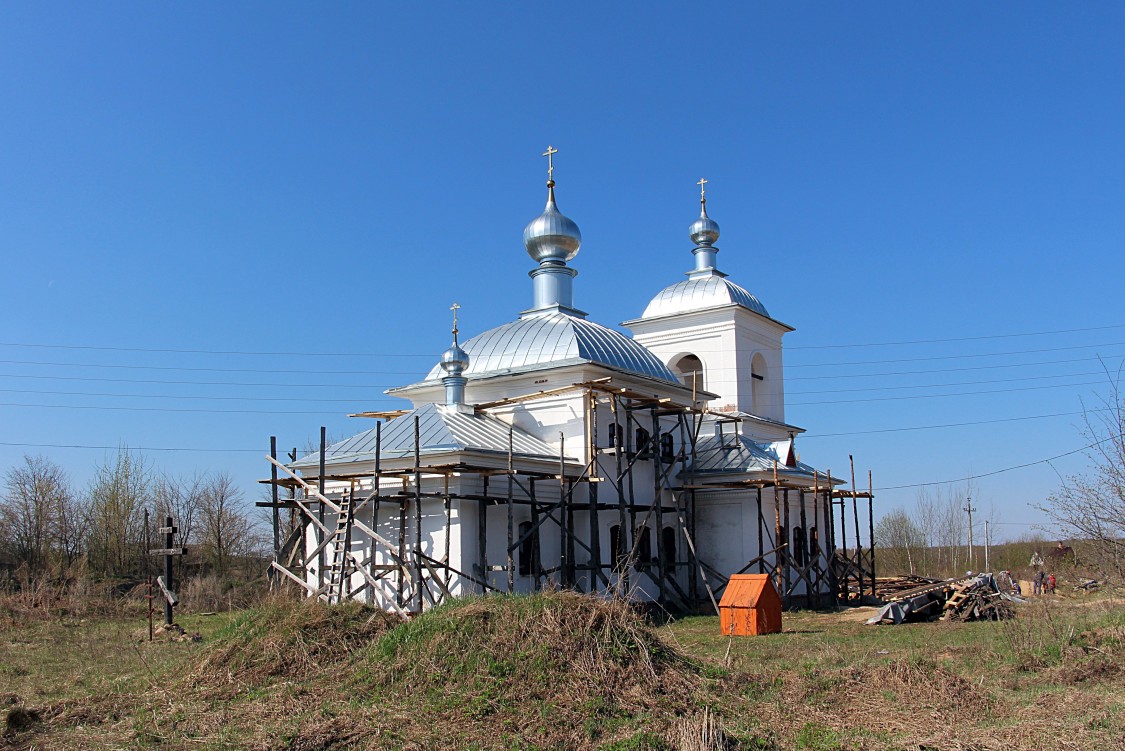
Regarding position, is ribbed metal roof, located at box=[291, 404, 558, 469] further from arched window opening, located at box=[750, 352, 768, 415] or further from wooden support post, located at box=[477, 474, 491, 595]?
arched window opening, located at box=[750, 352, 768, 415]

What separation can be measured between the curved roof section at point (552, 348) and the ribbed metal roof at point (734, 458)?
6.53 ft

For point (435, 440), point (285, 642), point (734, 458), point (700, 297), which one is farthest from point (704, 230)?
point (285, 642)

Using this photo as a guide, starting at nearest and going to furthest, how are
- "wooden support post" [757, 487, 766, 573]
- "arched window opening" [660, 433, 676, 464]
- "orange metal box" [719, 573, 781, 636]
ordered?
"orange metal box" [719, 573, 781, 636]
"wooden support post" [757, 487, 766, 573]
"arched window opening" [660, 433, 676, 464]

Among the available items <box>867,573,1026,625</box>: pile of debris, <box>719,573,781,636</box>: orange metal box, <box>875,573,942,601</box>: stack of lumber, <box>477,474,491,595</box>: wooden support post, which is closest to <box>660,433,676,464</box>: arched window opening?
<box>719,573,781,636</box>: orange metal box

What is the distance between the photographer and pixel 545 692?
375 inches

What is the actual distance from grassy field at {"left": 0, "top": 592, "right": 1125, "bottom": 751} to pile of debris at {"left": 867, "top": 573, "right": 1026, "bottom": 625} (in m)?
6.80

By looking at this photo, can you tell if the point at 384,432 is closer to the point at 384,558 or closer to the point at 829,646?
the point at 384,558

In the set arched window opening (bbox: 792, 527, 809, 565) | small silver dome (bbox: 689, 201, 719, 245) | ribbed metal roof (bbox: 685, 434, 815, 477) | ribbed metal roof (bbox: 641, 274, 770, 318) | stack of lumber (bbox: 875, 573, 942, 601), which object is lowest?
stack of lumber (bbox: 875, 573, 942, 601)

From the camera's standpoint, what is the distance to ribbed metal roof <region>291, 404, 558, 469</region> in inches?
763

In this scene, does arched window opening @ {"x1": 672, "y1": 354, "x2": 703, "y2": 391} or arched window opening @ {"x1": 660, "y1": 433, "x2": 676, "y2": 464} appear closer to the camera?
arched window opening @ {"x1": 660, "y1": 433, "x2": 676, "y2": 464}

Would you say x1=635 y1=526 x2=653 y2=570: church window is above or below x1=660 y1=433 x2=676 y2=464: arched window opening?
below

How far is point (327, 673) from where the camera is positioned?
10836mm

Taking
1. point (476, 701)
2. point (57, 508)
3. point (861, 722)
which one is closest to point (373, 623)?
point (476, 701)

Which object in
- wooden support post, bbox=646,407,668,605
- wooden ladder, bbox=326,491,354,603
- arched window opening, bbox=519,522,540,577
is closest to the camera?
wooden ladder, bbox=326,491,354,603
